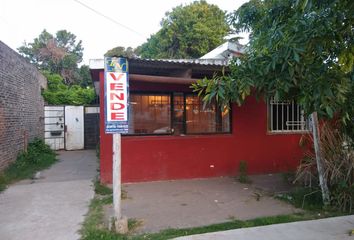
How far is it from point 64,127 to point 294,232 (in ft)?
39.9

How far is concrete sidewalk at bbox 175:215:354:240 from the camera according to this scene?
4301 millimetres

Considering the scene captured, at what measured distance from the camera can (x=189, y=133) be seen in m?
8.29

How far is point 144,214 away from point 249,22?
14.5 feet

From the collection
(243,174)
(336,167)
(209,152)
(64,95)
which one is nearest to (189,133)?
(209,152)

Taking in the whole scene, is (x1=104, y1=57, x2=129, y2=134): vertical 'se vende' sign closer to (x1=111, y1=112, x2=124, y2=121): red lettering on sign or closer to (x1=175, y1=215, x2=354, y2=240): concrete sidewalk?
(x1=111, y1=112, x2=124, y2=121): red lettering on sign

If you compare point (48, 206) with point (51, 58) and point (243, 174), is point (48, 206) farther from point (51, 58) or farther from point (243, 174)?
point (51, 58)

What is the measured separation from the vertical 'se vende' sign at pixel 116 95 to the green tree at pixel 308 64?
4.02 feet

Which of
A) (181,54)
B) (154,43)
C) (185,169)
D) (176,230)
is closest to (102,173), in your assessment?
(185,169)

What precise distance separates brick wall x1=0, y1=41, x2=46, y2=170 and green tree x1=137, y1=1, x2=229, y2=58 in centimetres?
1446

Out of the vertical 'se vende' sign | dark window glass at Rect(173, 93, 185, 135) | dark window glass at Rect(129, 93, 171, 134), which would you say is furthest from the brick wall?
the vertical 'se vende' sign

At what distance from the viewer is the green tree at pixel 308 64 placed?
3350mm

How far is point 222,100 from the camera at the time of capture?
12.7ft

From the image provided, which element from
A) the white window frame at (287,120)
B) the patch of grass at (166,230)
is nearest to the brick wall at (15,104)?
the patch of grass at (166,230)

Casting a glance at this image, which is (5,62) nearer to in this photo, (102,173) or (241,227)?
(102,173)
